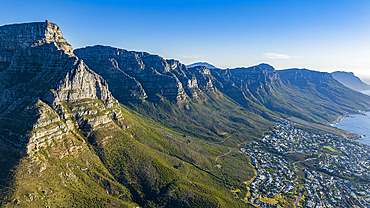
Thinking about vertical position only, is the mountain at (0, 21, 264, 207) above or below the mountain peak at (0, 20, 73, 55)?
below

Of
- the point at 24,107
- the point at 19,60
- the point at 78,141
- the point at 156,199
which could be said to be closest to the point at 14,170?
the point at 78,141

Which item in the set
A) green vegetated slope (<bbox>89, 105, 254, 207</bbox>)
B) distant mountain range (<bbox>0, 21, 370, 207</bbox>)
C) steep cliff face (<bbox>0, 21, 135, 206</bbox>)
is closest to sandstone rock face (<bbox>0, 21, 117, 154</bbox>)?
steep cliff face (<bbox>0, 21, 135, 206</bbox>)

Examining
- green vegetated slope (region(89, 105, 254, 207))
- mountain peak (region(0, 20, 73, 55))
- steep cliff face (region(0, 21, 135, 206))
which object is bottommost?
green vegetated slope (region(89, 105, 254, 207))

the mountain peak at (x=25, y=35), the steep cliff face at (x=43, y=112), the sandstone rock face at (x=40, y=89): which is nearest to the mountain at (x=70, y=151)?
the steep cliff face at (x=43, y=112)

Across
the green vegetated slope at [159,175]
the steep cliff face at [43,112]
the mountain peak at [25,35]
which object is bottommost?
the green vegetated slope at [159,175]

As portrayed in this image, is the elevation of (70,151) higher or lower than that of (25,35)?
lower

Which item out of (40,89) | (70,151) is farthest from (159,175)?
(40,89)

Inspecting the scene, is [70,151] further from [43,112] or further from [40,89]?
[40,89]

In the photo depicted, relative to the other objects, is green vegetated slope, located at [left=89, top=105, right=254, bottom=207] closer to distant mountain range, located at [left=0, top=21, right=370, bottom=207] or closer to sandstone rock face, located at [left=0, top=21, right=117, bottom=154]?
distant mountain range, located at [left=0, top=21, right=370, bottom=207]

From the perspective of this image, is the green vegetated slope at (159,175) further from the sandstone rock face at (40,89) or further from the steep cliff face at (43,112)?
the sandstone rock face at (40,89)

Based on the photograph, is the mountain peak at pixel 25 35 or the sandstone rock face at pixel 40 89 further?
the mountain peak at pixel 25 35

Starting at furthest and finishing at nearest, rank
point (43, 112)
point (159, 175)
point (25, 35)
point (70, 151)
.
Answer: point (25, 35)
point (159, 175)
point (70, 151)
point (43, 112)

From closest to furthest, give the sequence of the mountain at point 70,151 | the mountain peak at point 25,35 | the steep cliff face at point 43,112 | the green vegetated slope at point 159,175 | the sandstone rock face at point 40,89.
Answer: the mountain at point 70,151
the steep cliff face at point 43,112
the sandstone rock face at point 40,89
the green vegetated slope at point 159,175
the mountain peak at point 25,35
